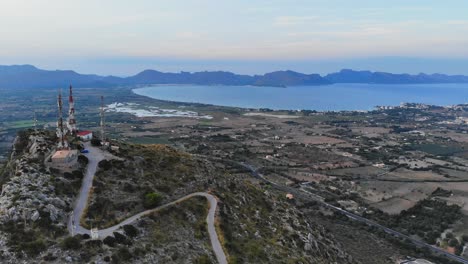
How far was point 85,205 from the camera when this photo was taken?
108 ft

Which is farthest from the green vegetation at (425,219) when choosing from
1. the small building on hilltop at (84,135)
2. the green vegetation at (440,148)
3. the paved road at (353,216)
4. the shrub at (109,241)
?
the green vegetation at (440,148)

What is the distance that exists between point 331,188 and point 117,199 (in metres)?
64.4

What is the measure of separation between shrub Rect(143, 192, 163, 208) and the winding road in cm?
47

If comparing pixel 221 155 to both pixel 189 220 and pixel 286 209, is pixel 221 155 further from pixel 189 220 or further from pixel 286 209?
pixel 189 220

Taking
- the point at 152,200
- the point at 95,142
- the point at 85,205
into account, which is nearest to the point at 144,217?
the point at 152,200

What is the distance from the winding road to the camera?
29.7m

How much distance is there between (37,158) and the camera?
38125mm

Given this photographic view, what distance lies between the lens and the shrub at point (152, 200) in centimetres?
3562

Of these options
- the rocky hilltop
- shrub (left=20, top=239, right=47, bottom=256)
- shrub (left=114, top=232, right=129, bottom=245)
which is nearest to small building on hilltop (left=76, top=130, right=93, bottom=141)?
the rocky hilltop

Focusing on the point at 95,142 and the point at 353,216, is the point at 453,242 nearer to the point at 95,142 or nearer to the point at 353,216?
the point at 353,216

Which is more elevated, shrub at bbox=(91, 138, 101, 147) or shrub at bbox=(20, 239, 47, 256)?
shrub at bbox=(91, 138, 101, 147)

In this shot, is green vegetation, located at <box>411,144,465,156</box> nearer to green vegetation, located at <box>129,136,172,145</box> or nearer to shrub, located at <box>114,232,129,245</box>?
green vegetation, located at <box>129,136,172,145</box>

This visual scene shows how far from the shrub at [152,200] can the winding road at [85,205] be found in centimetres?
47

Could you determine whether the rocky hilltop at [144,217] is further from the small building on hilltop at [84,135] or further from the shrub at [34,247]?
the small building on hilltop at [84,135]
